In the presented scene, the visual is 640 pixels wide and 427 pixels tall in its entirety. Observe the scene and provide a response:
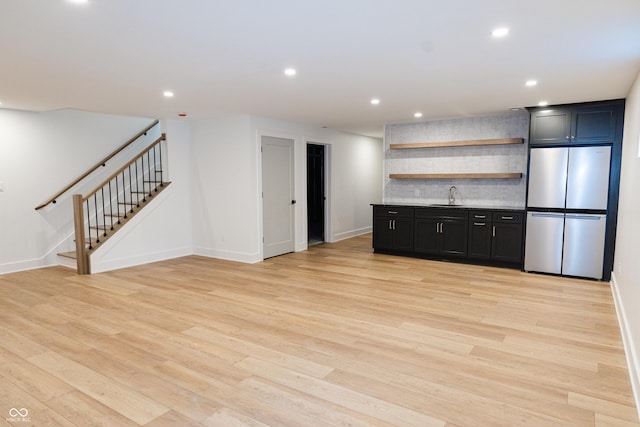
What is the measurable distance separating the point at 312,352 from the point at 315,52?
2423 millimetres

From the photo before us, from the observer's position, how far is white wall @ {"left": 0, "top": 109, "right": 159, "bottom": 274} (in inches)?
231

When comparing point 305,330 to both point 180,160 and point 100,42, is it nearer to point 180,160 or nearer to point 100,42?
point 100,42

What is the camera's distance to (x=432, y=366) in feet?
9.41

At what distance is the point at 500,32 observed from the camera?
2.75m

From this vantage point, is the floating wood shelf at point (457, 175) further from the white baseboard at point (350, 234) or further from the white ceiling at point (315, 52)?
the white baseboard at point (350, 234)

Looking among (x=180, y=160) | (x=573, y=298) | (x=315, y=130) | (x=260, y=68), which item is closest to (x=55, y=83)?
(x=260, y=68)

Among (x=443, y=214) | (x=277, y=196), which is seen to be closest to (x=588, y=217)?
(x=443, y=214)

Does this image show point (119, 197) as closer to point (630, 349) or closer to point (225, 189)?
point (225, 189)

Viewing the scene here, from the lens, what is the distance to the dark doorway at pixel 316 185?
8211 mm

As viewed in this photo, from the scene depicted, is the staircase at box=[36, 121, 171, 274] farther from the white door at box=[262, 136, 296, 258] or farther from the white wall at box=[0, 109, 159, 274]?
the white door at box=[262, 136, 296, 258]

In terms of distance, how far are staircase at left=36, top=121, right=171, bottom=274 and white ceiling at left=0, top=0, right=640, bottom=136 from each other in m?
1.51

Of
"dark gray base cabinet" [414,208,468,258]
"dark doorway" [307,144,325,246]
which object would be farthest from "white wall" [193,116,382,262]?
"dark gray base cabinet" [414,208,468,258]

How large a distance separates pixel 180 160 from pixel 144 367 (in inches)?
185

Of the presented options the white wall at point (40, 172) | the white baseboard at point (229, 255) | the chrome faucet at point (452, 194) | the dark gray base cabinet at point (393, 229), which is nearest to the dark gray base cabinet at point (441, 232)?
the dark gray base cabinet at point (393, 229)
